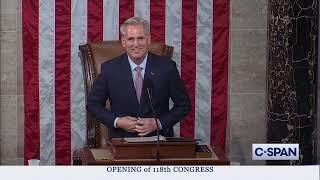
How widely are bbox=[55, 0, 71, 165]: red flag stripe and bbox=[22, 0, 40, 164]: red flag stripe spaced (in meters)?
0.14

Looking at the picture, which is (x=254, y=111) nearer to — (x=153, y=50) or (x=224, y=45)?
(x=224, y=45)

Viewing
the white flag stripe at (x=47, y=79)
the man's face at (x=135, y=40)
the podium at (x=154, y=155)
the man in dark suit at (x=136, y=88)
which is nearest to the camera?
the podium at (x=154, y=155)

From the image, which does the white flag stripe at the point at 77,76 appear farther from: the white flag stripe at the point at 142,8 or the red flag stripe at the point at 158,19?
the red flag stripe at the point at 158,19

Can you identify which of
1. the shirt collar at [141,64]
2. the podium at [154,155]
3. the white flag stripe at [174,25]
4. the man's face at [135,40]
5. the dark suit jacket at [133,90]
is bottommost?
the podium at [154,155]

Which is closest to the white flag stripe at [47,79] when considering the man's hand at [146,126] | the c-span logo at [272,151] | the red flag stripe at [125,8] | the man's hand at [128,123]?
the red flag stripe at [125,8]

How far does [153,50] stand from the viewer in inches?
160

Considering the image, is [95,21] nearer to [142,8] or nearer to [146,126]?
[142,8]

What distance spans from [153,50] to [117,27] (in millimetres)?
842

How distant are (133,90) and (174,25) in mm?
1246

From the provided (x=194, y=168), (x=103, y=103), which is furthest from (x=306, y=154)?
(x=194, y=168)

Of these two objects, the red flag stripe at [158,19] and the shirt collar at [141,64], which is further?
the red flag stripe at [158,19]

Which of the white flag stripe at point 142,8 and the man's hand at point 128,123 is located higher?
the white flag stripe at point 142,8

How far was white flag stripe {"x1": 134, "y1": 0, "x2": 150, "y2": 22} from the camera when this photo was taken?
484cm

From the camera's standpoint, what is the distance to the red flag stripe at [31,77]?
4.82 meters
